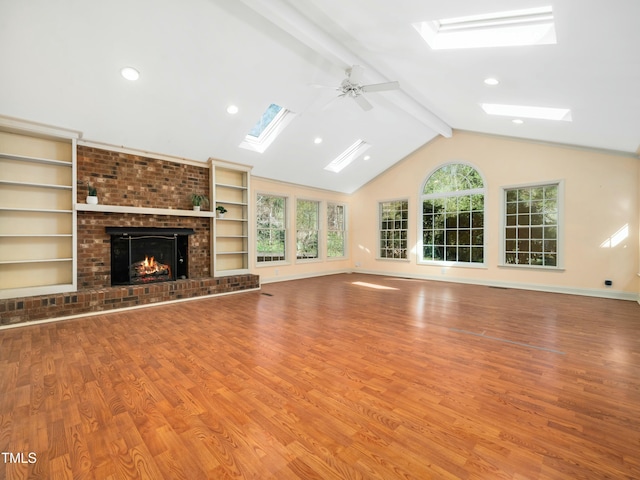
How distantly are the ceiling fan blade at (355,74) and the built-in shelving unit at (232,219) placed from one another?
315 centimetres

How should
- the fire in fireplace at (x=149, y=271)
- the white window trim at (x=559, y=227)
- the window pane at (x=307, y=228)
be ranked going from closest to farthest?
the fire in fireplace at (x=149, y=271) < the white window trim at (x=559, y=227) < the window pane at (x=307, y=228)

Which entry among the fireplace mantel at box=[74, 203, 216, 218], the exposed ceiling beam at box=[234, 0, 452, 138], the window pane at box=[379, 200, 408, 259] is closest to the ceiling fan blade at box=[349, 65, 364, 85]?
the exposed ceiling beam at box=[234, 0, 452, 138]

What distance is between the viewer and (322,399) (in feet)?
6.48

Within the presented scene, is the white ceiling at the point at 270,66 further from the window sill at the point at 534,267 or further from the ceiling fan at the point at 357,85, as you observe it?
the window sill at the point at 534,267

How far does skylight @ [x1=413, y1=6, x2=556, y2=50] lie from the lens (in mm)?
2770

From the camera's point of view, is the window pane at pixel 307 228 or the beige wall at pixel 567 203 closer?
the beige wall at pixel 567 203

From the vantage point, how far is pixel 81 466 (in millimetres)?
1392

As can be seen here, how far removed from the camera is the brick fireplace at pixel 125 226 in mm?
4004

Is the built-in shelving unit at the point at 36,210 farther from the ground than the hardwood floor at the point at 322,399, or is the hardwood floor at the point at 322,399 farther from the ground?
the built-in shelving unit at the point at 36,210

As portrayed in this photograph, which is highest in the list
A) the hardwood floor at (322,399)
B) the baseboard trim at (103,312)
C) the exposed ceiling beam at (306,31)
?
the exposed ceiling beam at (306,31)

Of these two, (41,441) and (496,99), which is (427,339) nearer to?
(41,441)

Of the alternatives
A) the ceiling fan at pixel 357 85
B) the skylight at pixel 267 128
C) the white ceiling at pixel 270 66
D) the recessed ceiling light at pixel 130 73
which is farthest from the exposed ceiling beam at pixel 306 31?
the recessed ceiling light at pixel 130 73

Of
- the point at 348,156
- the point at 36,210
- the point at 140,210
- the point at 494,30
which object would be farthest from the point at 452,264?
the point at 36,210

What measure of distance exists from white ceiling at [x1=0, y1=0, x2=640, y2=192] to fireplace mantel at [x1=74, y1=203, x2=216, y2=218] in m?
1.04
